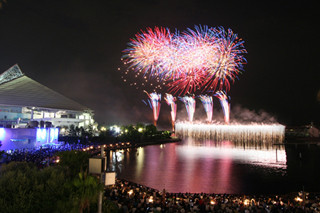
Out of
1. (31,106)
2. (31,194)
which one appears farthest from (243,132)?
Result: (31,194)

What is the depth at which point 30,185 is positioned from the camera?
490 centimetres

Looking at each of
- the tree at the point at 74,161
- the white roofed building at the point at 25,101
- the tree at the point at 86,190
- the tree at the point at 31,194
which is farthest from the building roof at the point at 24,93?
the tree at the point at 86,190

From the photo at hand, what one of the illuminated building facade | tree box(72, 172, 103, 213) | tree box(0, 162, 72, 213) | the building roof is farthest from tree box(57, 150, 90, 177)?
the building roof

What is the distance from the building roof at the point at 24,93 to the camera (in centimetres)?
3325

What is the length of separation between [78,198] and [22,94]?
119ft

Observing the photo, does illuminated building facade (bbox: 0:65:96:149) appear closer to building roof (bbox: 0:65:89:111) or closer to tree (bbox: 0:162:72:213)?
A: building roof (bbox: 0:65:89:111)

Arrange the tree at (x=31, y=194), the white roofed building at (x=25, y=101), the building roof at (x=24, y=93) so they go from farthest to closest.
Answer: the building roof at (x=24, y=93)
the white roofed building at (x=25, y=101)
the tree at (x=31, y=194)

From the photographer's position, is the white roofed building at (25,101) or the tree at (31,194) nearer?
the tree at (31,194)

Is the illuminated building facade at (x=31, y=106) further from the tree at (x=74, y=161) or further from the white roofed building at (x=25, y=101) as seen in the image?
the tree at (x=74, y=161)

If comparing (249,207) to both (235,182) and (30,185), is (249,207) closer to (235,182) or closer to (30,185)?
(30,185)

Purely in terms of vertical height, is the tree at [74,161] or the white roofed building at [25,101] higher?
the white roofed building at [25,101]

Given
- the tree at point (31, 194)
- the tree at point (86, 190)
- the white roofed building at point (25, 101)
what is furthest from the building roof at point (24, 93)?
the tree at point (86, 190)

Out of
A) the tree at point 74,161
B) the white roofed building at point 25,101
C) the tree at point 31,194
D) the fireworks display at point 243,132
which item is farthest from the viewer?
the fireworks display at point 243,132

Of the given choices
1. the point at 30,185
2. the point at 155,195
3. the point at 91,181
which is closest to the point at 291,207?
the point at 155,195
